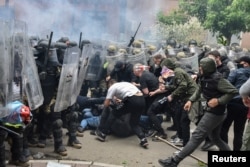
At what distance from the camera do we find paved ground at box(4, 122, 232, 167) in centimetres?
576

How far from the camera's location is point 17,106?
15.3 ft

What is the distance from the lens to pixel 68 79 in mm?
5902

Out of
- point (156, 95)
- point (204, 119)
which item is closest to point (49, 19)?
point (156, 95)

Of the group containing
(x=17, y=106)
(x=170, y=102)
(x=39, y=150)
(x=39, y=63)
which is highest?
(x=39, y=63)

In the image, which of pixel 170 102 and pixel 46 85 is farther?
pixel 170 102

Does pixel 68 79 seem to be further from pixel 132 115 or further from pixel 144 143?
pixel 144 143

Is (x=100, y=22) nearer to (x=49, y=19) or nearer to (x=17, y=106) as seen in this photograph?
(x=49, y=19)

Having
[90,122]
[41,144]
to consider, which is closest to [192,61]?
[90,122]

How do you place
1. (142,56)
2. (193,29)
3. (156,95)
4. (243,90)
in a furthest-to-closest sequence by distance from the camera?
(193,29) < (142,56) < (156,95) < (243,90)

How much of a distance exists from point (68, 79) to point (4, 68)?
1.78 meters

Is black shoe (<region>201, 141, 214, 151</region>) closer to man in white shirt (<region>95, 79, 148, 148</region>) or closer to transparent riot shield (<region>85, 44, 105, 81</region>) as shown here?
man in white shirt (<region>95, 79, 148, 148</region>)

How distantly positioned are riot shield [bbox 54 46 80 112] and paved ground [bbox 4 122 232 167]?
74 cm

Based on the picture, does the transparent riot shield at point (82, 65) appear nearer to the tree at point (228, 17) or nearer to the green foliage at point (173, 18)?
the tree at point (228, 17)

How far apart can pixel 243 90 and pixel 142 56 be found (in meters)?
4.96
